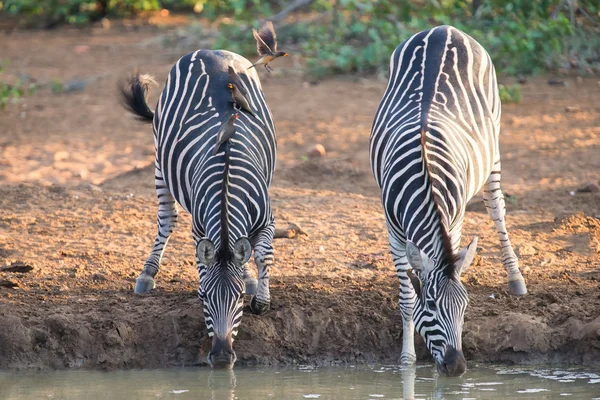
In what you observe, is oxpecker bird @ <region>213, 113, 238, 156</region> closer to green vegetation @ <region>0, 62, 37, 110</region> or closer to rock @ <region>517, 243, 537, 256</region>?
rock @ <region>517, 243, 537, 256</region>

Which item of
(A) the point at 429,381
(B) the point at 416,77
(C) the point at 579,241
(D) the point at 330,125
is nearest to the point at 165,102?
(B) the point at 416,77

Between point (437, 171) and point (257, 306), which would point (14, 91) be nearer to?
point (257, 306)

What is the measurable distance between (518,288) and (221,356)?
9.11 ft

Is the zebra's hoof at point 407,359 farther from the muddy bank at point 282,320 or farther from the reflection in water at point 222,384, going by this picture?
the reflection in water at point 222,384

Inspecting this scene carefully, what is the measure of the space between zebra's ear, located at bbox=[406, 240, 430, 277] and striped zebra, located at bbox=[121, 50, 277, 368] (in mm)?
1020

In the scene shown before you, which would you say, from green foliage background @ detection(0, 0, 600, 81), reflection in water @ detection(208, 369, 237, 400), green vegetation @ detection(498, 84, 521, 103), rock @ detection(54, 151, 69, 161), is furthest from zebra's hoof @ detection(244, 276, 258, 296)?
green foliage background @ detection(0, 0, 600, 81)

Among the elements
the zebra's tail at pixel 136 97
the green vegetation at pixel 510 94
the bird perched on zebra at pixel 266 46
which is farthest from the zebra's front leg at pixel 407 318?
the green vegetation at pixel 510 94

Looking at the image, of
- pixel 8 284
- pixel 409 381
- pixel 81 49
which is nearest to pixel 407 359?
pixel 409 381

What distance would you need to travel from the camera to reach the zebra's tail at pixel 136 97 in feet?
26.4

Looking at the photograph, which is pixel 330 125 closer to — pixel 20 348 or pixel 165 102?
pixel 165 102

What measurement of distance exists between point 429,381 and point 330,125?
268 inches

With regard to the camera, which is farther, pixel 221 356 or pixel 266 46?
pixel 266 46

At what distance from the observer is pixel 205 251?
5.88 m

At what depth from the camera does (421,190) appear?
5.98 m
